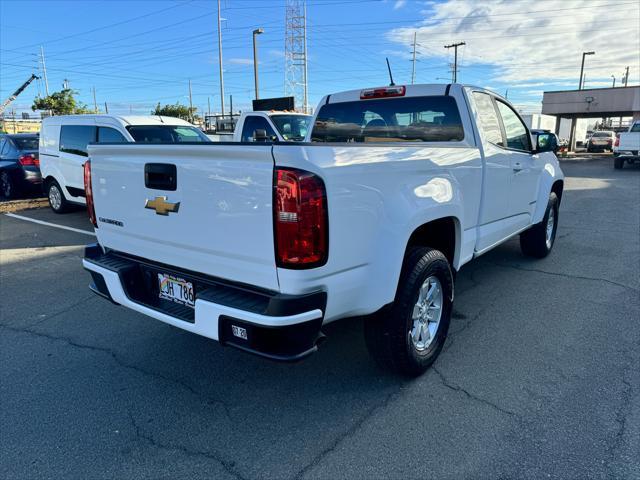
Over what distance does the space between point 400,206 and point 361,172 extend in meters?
0.41

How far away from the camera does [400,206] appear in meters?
2.73

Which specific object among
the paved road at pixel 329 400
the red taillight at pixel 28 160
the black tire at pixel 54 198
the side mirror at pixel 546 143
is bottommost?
the paved road at pixel 329 400

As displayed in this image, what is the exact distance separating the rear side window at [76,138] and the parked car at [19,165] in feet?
9.73

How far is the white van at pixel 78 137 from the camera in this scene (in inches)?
314

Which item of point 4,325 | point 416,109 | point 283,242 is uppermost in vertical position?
point 416,109

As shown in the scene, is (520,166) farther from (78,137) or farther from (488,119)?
(78,137)

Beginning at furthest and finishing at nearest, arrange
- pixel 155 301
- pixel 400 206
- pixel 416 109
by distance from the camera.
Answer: pixel 416 109, pixel 155 301, pixel 400 206

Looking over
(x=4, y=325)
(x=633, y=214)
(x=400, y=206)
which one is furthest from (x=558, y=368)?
(x=633, y=214)

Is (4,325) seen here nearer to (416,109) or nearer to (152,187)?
(152,187)

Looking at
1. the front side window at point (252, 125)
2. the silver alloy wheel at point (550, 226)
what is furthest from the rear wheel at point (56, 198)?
the silver alloy wheel at point (550, 226)

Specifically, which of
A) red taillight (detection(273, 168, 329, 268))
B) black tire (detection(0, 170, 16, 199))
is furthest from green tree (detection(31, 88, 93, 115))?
red taillight (detection(273, 168, 329, 268))

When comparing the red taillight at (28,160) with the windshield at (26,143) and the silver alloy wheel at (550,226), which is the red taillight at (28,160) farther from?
the silver alloy wheel at (550,226)

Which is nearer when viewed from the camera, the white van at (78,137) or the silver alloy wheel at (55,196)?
the white van at (78,137)

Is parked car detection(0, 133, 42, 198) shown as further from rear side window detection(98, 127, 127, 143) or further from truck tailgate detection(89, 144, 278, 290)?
truck tailgate detection(89, 144, 278, 290)
